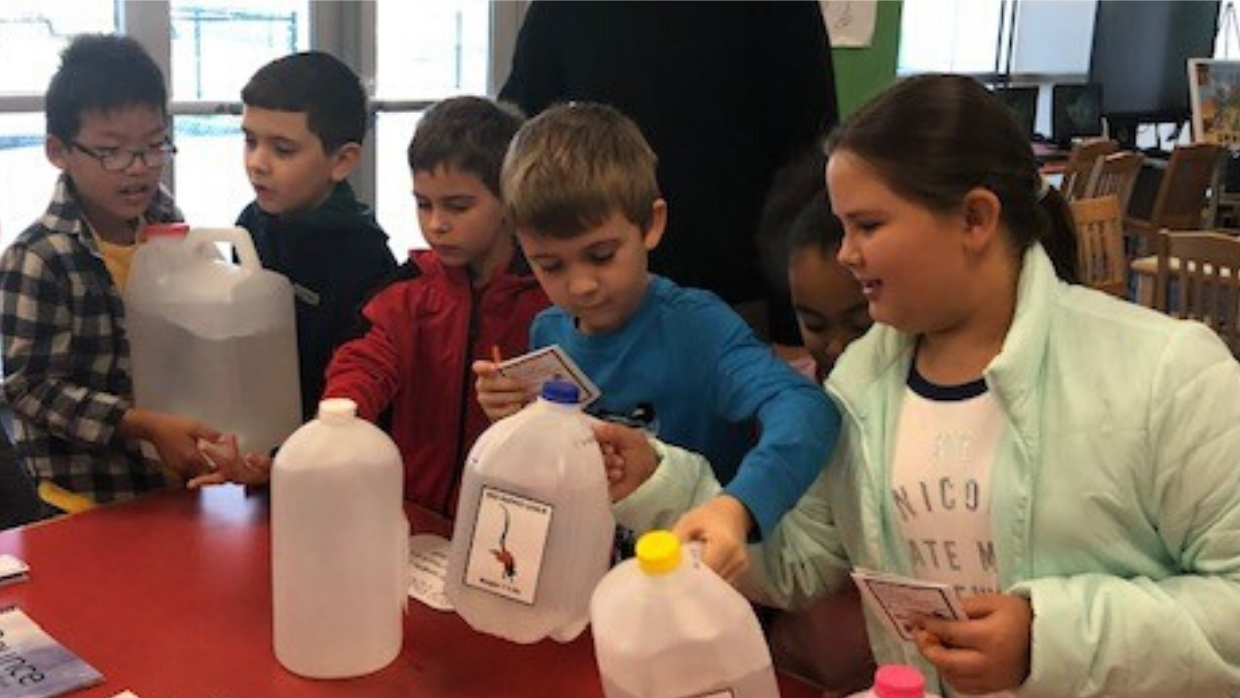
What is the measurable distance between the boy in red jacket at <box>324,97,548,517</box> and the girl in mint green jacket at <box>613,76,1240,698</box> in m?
0.48

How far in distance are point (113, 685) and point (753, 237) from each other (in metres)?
1.21

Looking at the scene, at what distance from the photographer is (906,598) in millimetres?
1097

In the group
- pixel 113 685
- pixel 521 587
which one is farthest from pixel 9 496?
pixel 521 587

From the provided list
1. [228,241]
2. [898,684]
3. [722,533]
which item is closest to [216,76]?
[228,241]

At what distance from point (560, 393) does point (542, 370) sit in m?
0.17

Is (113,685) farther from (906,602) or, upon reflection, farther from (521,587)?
(906,602)

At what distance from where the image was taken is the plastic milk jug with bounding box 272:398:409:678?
4.14 ft

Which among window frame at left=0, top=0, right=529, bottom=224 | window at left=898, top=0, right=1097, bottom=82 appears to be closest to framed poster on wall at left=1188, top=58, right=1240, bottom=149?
window at left=898, top=0, right=1097, bottom=82

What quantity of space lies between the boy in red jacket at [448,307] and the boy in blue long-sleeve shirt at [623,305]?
0.55 feet

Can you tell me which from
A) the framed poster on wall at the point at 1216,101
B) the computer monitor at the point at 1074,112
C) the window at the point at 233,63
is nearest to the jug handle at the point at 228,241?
the window at the point at 233,63

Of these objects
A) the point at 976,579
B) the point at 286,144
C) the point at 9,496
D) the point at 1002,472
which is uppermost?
the point at 286,144

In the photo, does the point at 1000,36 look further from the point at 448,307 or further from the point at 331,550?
the point at 331,550

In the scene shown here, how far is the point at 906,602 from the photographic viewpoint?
1105mm

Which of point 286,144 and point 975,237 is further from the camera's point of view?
point 286,144
